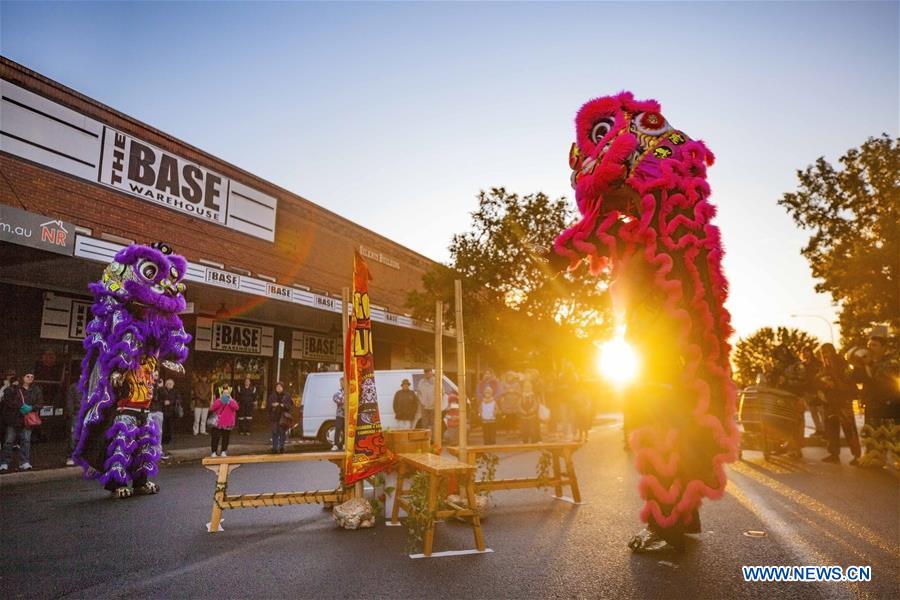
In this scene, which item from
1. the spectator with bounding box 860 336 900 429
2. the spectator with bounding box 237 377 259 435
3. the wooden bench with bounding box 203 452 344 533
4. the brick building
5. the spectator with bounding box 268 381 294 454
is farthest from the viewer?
the spectator with bounding box 237 377 259 435

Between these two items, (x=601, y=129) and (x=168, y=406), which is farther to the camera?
(x=168, y=406)

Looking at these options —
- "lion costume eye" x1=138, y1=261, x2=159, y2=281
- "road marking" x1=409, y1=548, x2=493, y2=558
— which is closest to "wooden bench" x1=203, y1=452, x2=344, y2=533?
"road marking" x1=409, y1=548, x2=493, y2=558

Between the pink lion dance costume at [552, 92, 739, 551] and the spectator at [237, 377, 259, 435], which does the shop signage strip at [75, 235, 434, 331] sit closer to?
the spectator at [237, 377, 259, 435]

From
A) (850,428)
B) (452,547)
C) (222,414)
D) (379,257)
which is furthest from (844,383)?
(379,257)

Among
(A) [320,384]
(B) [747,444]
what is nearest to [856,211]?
(B) [747,444]

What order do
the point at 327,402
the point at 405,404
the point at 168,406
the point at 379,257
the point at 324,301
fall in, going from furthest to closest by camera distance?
the point at 379,257
the point at 324,301
the point at 327,402
the point at 405,404
the point at 168,406

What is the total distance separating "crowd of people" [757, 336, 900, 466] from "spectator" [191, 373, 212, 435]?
568 inches

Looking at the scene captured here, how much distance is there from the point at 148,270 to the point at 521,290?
16.8m

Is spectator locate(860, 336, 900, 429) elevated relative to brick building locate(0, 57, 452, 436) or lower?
lower

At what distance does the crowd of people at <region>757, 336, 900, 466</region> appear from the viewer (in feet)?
30.9

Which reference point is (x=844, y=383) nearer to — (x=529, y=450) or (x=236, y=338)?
(x=529, y=450)

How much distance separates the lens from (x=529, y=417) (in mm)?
14922

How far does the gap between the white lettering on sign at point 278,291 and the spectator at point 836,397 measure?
13.9 metres

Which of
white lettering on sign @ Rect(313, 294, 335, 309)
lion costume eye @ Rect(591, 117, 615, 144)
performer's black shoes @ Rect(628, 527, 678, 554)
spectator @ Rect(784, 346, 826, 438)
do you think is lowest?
performer's black shoes @ Rect(628, 527, 678, 554)
